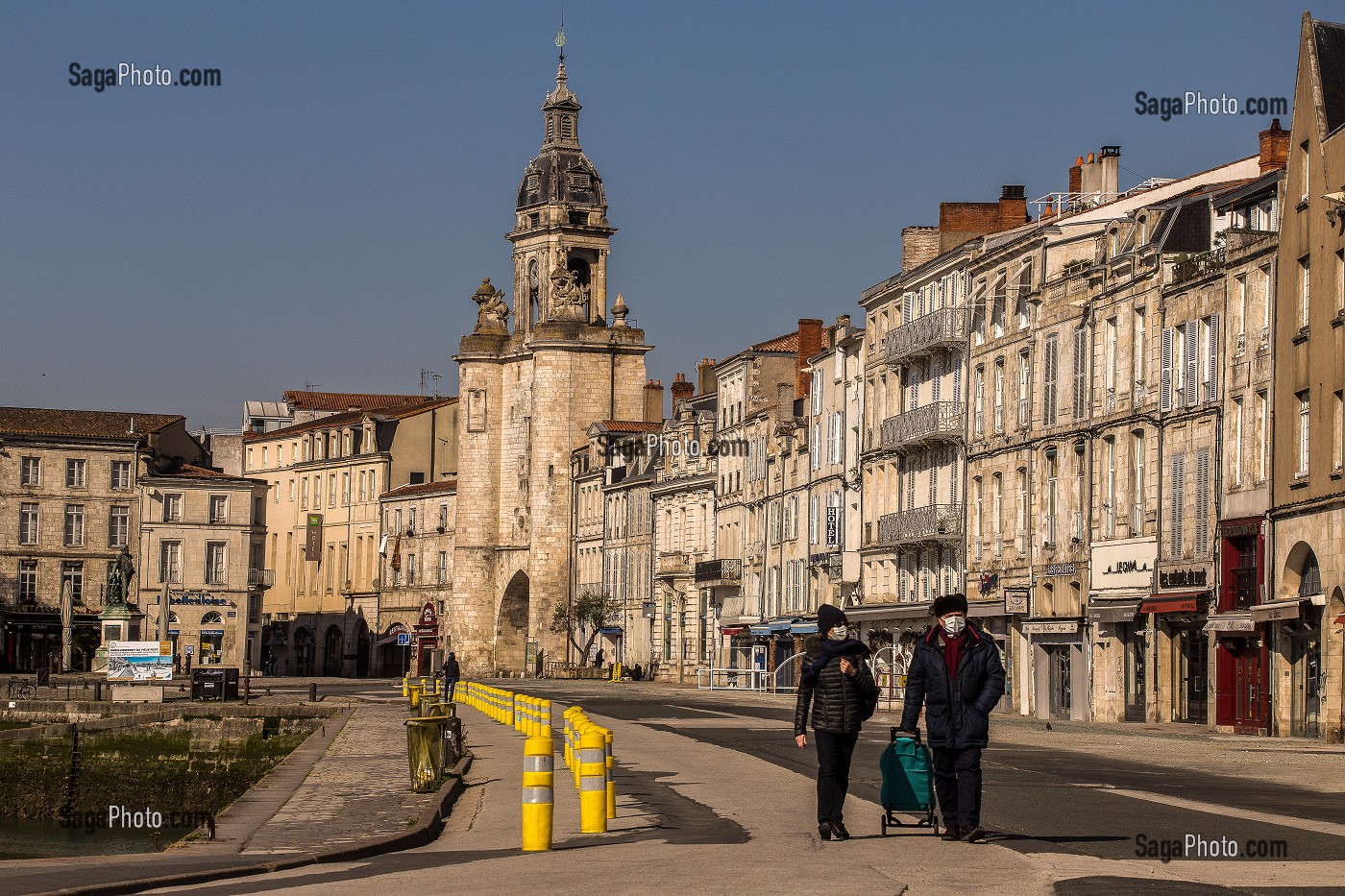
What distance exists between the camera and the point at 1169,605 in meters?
47.0

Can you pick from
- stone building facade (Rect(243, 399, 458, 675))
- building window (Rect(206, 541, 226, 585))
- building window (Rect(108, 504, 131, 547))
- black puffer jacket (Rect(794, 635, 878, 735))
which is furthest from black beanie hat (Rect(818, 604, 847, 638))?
stone building facade (Rect(243, 399, 458, 675))

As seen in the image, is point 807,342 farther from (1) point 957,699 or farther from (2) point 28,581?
(1) point 957,699

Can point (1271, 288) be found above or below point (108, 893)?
above

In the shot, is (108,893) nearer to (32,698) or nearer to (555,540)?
(32,698)

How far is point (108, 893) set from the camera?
48.2 ft

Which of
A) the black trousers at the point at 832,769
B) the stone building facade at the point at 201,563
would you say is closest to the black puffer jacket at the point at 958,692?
the black trousers at the point at 832,769

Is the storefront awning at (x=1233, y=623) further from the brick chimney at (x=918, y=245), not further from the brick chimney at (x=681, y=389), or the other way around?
the brick chimney at (x=681, y=389)

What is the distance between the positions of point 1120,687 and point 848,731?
34382mm

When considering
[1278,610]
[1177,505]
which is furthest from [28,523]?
[1278,610]

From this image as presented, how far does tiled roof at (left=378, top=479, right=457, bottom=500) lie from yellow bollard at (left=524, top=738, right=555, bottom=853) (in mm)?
106365

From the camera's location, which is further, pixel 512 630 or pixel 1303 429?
pixel 512 630

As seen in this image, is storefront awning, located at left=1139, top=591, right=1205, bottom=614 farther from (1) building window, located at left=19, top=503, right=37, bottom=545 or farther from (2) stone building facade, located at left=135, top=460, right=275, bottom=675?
(1) building window, located at left=19, top=503, right=37, bottom=545

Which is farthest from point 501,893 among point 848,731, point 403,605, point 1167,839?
point 403,605

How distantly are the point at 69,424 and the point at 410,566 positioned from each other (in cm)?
2260
